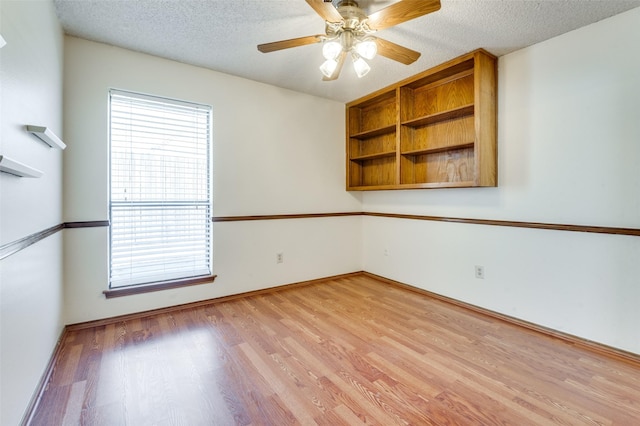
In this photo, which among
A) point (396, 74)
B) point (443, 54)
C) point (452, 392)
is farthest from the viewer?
point (396, 74)

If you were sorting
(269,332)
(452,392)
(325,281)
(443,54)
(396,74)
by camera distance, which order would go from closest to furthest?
(452,392)
(269,332)
(443,54)
(396,74)
(325,281)

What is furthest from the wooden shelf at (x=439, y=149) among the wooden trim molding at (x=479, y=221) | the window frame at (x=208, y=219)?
the window frame at (x=208, y=219)

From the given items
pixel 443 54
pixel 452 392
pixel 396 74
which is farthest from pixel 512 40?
pixel 452 392

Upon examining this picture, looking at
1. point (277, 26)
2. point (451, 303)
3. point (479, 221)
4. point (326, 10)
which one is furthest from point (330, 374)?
point (277, 26)

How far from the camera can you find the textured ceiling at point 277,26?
6.18 feet

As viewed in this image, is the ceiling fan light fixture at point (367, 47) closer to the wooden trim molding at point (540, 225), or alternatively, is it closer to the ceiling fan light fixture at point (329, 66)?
the ceiling fan light fixture at point (329, 66)

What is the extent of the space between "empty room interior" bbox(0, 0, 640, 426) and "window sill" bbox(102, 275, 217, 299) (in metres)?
0.02

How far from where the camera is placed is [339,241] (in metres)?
3.82

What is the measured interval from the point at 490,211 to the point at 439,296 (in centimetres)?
98

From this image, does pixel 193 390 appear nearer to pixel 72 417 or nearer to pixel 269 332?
pixel 72 417

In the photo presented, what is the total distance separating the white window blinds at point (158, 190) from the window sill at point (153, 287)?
0.18ft

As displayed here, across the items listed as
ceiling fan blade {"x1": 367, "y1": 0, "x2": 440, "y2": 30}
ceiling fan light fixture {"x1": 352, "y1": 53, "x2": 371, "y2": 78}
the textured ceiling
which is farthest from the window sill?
ceiling fan blade {"x1": 367, "y1": 0, "x2": 440, "y2": 30}

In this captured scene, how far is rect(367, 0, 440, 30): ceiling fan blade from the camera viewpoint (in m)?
1.48

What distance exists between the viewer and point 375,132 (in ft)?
11.8
